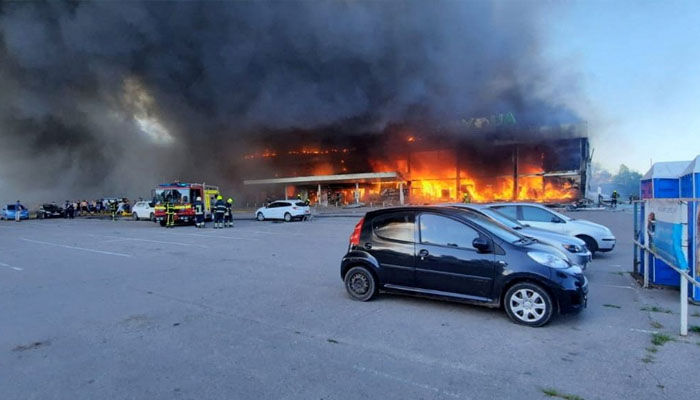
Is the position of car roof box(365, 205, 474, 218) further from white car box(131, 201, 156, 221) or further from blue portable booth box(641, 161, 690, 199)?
white car box(131, 201, 156, 221)

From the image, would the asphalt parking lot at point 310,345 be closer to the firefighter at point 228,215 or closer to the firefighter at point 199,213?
the firefighter at point 228,215

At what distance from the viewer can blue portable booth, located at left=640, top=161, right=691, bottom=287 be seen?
5.98 m

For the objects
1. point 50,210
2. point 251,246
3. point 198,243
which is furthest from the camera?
point 50,210

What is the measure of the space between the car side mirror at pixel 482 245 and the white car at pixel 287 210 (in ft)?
59.8

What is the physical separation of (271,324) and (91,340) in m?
1.87

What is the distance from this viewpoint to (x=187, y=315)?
478cm

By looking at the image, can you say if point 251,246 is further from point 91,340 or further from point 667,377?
point 667,377

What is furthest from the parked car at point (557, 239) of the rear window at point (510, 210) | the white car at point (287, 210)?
the white car at point (287, 210)

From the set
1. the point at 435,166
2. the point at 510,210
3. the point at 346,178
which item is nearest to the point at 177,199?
the point at 510,210

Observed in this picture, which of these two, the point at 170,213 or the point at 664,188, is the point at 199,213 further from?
the point at 664,188

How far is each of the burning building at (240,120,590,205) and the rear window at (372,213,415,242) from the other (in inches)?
1365

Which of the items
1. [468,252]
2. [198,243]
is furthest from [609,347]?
[198,243]

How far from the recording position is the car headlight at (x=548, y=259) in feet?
14.1

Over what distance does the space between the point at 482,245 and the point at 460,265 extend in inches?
14.4
